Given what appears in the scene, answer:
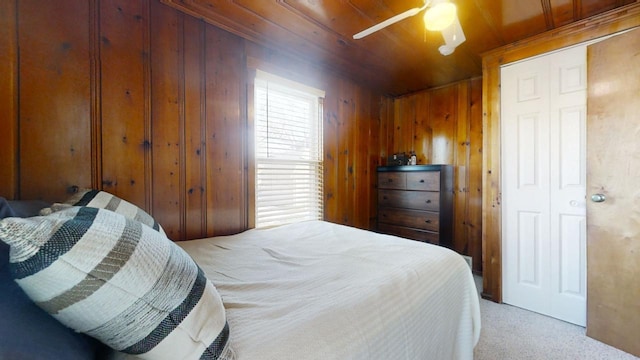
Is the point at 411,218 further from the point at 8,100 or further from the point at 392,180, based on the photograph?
the point at 8,100

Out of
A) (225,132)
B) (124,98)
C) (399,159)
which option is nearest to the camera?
(124,98)

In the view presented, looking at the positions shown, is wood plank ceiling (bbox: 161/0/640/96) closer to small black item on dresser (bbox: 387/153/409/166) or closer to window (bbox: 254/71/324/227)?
window (bbox: 254/71/324/227)

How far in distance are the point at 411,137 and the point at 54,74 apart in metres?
3.65

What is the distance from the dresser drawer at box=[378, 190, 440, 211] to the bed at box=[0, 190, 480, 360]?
5.22 ft

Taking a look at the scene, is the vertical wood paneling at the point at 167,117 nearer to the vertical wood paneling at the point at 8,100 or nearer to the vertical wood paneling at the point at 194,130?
the vertical wood paneling at the point at 194,130

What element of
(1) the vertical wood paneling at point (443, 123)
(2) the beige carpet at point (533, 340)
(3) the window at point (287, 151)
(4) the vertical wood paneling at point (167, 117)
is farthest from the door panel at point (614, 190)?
(4) the vertical wood paneling at point (167, 117)

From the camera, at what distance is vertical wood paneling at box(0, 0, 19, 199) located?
1.33 metres

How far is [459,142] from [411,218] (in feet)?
3.82

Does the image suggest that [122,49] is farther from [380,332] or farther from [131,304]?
[380,332]

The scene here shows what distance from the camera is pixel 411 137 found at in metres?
3.74

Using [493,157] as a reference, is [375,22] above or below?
above

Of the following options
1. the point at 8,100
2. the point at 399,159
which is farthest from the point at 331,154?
the point at 8,100

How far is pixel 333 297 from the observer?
0.92 metres

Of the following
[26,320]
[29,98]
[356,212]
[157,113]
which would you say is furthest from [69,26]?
[356,212]
